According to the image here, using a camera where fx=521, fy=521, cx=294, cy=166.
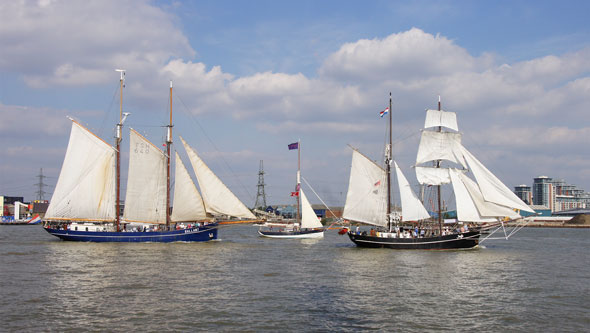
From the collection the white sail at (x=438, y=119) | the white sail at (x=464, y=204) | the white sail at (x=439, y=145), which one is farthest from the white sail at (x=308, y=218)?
the white sail at (x=464, y=204)

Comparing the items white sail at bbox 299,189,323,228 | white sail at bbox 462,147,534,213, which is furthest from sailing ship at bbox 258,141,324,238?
white sail at bbox 462,147,534,213

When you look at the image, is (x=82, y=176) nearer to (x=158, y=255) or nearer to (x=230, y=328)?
(x=158, y=255)

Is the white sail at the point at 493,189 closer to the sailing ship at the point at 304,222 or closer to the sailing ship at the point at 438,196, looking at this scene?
the sailing ship at the point at 438,196

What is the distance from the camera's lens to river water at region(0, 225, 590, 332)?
24.5 m

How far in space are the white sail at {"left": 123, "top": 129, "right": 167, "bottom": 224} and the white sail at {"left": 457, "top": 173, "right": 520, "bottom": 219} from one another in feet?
131

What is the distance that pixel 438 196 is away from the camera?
68.5m

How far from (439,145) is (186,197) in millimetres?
34637

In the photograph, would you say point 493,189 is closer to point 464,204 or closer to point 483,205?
point 483,205

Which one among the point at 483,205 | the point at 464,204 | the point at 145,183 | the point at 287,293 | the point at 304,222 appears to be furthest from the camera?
the point at 304,222

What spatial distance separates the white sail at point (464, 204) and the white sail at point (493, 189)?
3595 mm

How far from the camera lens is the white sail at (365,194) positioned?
2699 inches

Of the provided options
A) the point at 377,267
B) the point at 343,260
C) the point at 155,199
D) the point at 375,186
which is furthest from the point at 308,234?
the point at 377,267

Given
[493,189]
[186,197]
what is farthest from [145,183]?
[493,189]

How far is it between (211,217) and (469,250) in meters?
32.9
